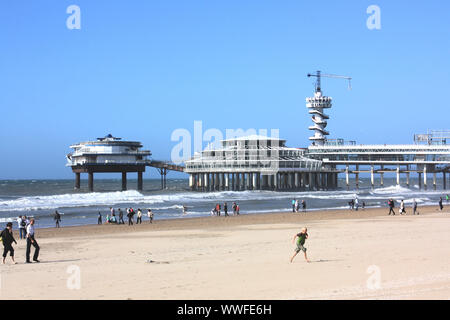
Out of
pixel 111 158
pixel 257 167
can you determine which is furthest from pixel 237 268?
pixel 111 158

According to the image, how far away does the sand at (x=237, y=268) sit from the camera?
35.7 ft

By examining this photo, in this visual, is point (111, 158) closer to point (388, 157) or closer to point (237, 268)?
point (388, 157)

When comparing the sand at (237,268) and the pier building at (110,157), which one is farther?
the pier building at (110,157)

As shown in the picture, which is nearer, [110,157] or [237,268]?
[237,268]

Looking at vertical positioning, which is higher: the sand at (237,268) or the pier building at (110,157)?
the pier building at (110,157)

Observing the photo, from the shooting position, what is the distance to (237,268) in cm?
1371

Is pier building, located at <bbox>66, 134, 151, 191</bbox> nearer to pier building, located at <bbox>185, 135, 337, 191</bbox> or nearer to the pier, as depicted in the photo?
the pier

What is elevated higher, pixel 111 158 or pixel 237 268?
pixel 111 158

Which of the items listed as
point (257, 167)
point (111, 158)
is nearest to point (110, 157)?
point (111, 158)

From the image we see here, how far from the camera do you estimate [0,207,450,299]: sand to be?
1089cm

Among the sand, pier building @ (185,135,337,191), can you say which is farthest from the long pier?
the sand

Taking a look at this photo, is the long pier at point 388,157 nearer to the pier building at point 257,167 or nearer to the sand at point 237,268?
the pier building at point 257,167

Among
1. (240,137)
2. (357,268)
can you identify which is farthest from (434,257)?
(240,137)

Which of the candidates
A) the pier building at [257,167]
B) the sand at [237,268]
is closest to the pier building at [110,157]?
the pier building at [257,167]
